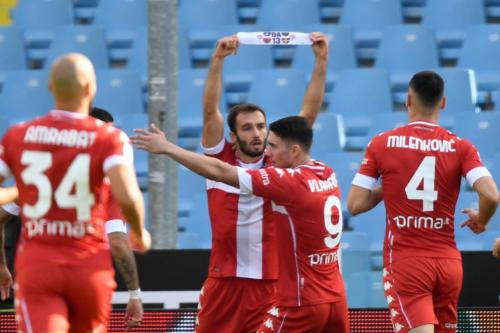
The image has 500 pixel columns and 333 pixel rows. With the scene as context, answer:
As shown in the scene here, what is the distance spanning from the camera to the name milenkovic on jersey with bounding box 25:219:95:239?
545 cm

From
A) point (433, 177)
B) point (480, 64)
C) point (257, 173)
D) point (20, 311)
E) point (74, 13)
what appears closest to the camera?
point (20, 311)

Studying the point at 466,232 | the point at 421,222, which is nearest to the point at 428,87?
the point at 421,222

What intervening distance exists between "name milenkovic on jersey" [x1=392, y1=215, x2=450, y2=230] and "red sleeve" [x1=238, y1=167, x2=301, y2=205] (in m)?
0.83

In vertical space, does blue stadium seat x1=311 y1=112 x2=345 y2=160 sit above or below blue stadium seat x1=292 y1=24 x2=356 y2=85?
below

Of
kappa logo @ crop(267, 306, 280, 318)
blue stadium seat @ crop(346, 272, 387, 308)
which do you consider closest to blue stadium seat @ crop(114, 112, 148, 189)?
blue stadium seat @ crop(346, 272, 387, 308)

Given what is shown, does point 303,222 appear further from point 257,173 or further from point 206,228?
point 206,228

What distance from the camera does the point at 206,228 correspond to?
11.5 metres

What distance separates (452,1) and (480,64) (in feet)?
2.69

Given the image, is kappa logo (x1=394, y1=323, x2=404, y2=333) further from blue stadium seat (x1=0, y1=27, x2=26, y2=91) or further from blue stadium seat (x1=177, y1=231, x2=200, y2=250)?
blue stadium seat (x1=0, y1=27, x2=26, y2=91)

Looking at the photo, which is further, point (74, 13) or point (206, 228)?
point (74, 13)

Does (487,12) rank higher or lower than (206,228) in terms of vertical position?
higher

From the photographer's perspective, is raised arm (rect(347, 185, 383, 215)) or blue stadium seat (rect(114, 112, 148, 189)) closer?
raised arm (rect(347, 185, 383, 215))

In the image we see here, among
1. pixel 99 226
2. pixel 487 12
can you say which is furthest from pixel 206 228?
pixel 99 226

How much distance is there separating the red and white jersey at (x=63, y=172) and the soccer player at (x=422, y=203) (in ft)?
6.44
